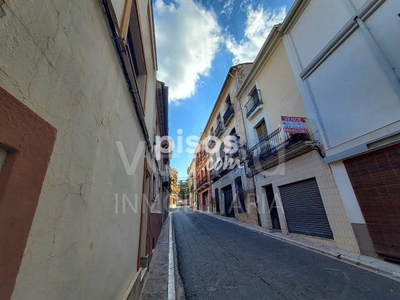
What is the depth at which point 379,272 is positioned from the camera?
3.76 m

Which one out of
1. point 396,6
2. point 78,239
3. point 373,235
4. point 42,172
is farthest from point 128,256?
point 396,6

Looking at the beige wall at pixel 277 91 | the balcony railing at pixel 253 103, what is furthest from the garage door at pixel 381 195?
the balcony railing at pixel 253 103

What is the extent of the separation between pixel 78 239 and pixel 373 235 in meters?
6.39

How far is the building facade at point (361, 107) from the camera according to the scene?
4191 mm

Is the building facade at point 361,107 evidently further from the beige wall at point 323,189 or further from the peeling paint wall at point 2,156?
the peeling paint wall at point 2,156

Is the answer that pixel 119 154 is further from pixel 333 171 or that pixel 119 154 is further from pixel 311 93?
pixel 311 93

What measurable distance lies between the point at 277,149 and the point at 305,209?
2547 mm

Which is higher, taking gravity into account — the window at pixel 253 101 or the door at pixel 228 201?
the window at pixel 253 101

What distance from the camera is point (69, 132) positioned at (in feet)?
3.53

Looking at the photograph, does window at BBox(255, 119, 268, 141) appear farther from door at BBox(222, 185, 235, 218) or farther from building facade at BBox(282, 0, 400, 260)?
door at BBox(222, 185, 235, 218)

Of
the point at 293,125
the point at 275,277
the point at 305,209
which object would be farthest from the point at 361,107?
the point at 275,277

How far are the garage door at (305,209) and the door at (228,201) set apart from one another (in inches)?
276

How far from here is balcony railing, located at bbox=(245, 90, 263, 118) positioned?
31.7 feet

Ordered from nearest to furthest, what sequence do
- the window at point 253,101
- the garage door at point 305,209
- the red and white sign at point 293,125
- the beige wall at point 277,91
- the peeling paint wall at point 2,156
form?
the peeling paint wall at point 2,156 → the garage door at point 305,209 → the red and white sign at point 293,125 → the beige wall at point 277,91 → the window at point 253,101
